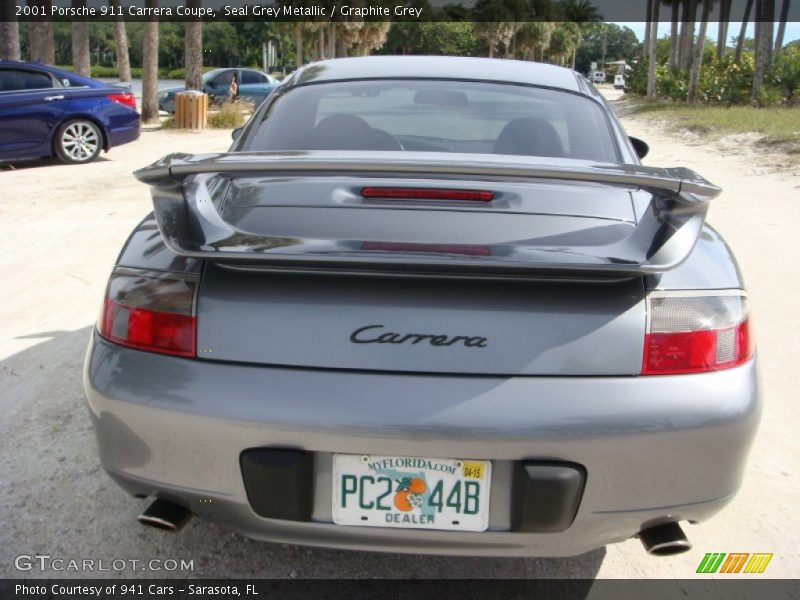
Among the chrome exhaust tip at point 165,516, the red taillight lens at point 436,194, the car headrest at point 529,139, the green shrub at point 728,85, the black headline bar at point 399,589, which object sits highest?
the green shrub at point 728,85

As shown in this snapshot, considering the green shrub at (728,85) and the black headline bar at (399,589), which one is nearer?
the black headline bar at (399,589)

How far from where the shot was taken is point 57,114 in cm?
1069

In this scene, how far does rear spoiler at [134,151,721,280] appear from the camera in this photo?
182cm

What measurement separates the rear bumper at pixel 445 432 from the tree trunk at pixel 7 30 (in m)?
15.0

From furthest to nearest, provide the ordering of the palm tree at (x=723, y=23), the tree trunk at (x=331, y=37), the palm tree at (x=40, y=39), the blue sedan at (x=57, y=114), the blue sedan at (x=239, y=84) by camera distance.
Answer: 1. the tree trunk at (x=331, y=37)
2. the palm tree at (x=723, y=23)
3. the blue sedan at (x=239, y=84)
4. the palm tree at (x=40, y=39)
5. the blue sedan at (x=57, y=114)

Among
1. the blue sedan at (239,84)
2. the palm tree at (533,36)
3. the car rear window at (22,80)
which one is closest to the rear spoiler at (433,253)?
the car rear window at (22,80)

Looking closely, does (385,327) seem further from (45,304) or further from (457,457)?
(45,304)

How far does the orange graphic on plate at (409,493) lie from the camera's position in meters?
1.88

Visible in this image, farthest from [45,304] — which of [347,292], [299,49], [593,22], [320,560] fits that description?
[593,22]

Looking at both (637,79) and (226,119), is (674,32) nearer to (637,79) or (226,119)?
(637,79)

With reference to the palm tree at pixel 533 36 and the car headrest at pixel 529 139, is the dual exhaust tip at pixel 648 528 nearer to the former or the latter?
the car headrest at pixel 529 139

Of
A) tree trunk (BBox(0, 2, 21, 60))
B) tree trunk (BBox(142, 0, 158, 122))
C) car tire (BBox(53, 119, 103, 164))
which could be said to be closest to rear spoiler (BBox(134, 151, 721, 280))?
car tire (BBox(53, 119, 103, 164))

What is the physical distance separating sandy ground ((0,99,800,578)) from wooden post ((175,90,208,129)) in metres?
9.87

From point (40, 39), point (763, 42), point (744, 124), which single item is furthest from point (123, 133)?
point (763, 42)
